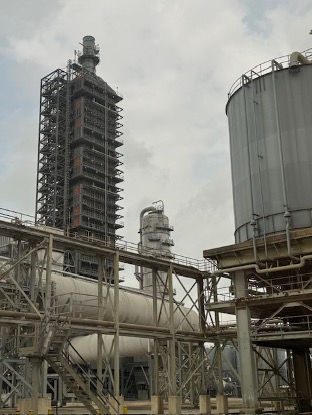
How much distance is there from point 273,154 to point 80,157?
51.6m

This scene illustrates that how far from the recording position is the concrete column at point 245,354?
98.2 ft

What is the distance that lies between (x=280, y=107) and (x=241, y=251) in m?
9.23

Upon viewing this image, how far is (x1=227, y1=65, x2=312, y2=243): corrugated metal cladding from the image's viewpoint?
30.8m

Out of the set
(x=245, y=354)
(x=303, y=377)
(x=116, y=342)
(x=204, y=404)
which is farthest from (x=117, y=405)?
(x=303, y=377)

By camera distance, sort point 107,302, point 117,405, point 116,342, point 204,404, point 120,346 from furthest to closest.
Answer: point 120,346, point 107,302, point 204,404, point 116,342, point 117,405

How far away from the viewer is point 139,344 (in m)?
50.5

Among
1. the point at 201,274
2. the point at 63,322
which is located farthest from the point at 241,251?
the point at 63,322

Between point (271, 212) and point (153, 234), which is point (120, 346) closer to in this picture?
point (153, 234)

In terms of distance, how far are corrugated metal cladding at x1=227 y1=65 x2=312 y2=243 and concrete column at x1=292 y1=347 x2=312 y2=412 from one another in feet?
32.1

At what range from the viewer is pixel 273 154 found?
31.8 metres

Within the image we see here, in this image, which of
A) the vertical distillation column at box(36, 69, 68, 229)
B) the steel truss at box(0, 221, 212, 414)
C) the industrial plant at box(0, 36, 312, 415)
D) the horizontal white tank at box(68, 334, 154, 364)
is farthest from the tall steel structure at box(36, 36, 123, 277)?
the steel truss at box(0, 221, 212, 414)

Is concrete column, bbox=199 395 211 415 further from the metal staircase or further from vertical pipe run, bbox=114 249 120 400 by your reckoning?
the metal staircase

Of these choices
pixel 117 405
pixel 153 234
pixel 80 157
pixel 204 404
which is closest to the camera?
pixel 117 405

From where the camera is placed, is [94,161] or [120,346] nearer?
[120,346]
